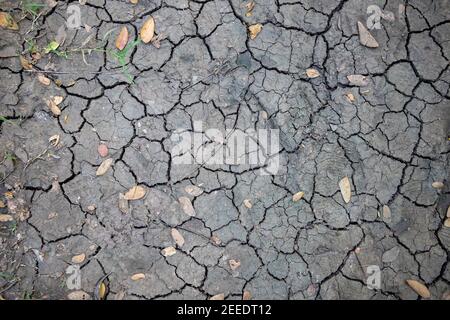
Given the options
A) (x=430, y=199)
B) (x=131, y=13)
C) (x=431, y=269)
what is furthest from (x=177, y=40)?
(x=431, y=269)

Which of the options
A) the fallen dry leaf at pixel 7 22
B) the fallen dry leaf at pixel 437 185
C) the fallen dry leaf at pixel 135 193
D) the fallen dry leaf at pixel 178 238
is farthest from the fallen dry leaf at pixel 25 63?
the fallen dry leaf at pixel 437 185

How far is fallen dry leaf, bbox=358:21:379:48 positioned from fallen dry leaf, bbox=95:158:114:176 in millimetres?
2125

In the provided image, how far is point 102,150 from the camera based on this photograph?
Result: 346 cm

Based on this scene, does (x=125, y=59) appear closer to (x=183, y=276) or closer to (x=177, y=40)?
(x=177, y=40)

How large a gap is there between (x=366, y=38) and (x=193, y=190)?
177 cm

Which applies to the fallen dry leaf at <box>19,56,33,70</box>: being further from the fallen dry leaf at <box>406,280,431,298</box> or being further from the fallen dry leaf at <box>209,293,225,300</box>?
the fallen dry leaf at <box>406,280,431,298</box>

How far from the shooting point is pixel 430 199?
342cm

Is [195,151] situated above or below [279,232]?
above

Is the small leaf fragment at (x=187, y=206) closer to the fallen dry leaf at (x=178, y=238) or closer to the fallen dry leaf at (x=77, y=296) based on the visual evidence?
the fallen dry leaf at (x=178, y=238)

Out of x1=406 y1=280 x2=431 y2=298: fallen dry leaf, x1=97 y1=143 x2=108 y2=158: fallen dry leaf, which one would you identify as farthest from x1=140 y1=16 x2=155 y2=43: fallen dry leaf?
x1=406 y1=280 x2=431 y2=298: fallen dry leaf

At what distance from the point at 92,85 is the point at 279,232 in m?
1.78

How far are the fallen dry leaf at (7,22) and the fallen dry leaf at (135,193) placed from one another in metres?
1.54

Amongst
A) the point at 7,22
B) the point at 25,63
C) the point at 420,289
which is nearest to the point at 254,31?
the point at 25,63

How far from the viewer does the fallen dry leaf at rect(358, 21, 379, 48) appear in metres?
3.60
